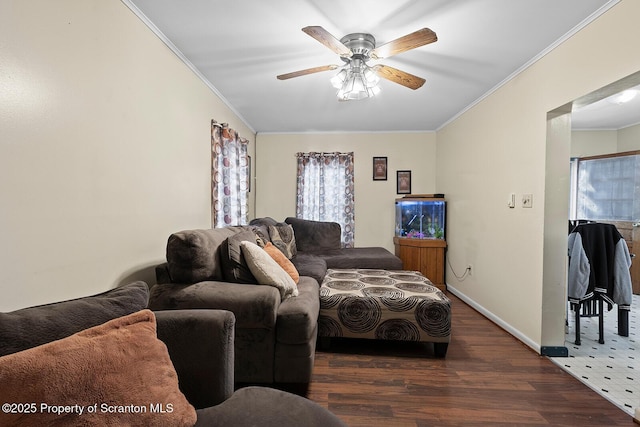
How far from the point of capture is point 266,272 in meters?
1.95

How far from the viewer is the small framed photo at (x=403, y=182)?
15.5 ft

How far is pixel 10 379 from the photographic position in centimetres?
67

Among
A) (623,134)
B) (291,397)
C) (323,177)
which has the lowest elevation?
(291,397)

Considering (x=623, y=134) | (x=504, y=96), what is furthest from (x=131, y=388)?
(x=623, y=134)

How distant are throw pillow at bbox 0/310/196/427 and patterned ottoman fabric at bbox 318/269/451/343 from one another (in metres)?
1.48

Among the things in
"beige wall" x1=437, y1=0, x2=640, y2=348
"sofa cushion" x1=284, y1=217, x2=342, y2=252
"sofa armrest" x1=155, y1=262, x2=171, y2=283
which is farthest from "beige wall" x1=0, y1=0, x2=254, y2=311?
"beige wall" x1=437, y1=0, x2=640, y2=348

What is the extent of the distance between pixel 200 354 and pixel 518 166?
2.91m

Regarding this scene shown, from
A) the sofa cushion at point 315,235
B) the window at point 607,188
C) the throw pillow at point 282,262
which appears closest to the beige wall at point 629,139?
the window at point 607,188

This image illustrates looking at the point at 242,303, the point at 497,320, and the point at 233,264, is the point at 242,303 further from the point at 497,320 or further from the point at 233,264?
the point at 497,320

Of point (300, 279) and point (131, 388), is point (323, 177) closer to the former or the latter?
point (300, 279)

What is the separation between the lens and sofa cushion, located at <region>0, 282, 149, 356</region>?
787 mm

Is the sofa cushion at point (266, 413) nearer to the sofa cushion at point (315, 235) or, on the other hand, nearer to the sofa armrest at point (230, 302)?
the sofa armrest at point (230, 302)

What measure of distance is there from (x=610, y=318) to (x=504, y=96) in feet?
8.69

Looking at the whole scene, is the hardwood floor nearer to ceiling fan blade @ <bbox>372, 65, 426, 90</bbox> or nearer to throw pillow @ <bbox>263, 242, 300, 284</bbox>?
throw pillow @ <bbox>263, 242, 300, 284</bbox>
